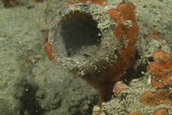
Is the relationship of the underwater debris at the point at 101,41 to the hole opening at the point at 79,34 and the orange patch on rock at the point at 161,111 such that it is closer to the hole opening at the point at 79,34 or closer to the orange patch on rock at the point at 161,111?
the hole opening at the point at 79,34

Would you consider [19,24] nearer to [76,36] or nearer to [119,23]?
[76,36]

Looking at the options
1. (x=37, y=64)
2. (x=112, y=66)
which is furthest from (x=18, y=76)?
(x=112, y=66)

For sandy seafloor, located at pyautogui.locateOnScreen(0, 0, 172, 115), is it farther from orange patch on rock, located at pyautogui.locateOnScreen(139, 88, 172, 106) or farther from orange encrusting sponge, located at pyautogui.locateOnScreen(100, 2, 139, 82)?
orange patch on rock, located at pyautogui.locateOnScreen(139, 88, 172, 106)

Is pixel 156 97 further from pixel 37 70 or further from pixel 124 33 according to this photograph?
pixel 37 70

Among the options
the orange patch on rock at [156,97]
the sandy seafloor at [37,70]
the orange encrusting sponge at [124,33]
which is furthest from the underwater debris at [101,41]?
the orange patch on rock at [156,97]

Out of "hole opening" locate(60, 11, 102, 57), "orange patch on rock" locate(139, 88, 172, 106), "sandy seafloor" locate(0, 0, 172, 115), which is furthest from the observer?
"sandy seafloor" locate(0, 0, 172, 115)

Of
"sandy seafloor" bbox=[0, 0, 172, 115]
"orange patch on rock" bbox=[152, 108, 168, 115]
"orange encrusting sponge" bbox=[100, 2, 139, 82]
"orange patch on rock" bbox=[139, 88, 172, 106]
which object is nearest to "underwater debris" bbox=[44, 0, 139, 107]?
"orange encrusting sponge" bbox=[100, 2, 139, 82]

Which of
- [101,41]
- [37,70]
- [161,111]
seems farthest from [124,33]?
[37,70]

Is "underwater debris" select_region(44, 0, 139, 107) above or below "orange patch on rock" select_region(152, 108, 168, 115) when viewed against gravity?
above
